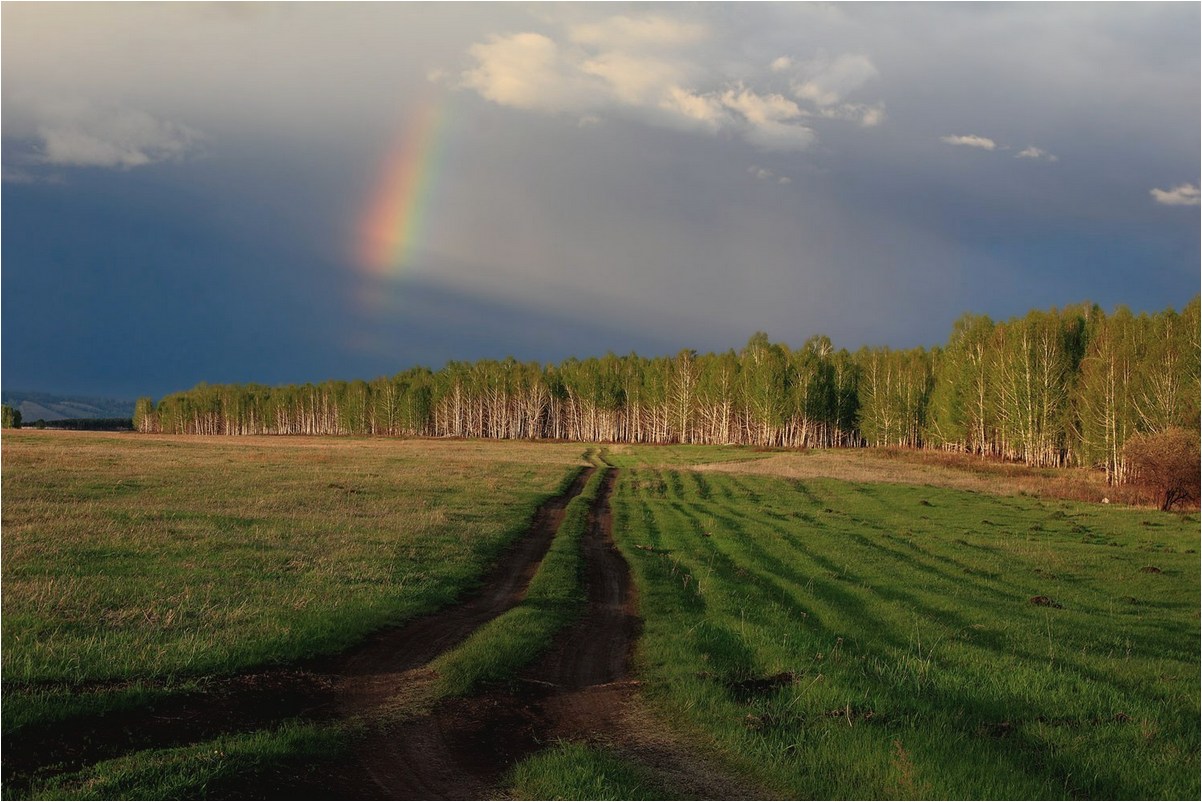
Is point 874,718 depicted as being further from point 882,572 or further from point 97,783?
point 882,572

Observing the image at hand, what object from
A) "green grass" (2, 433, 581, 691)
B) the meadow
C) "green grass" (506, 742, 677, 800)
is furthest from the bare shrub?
"green grass" (506, 742, 677, 800)

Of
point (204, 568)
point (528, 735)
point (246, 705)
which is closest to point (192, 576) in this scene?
point (204, 568)

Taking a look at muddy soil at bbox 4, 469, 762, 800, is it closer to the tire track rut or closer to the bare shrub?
the tire track rut

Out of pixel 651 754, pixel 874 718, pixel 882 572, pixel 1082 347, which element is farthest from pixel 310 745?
pixel 1082 347

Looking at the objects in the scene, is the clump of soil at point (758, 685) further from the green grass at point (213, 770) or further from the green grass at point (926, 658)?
the green grass at point (213, 770)

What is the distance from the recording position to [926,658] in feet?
47.0

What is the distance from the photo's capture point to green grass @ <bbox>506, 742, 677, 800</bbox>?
8.75 meters

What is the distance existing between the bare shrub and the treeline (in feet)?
39.0

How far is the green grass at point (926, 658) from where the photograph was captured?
943cm

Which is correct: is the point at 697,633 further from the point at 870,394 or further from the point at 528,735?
the point at 870,394

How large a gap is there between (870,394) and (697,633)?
123435 millimetres

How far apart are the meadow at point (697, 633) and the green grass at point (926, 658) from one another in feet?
0.20

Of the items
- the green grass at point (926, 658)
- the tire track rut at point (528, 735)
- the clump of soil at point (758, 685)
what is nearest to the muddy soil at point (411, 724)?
the tire track rut at point (528, 735)

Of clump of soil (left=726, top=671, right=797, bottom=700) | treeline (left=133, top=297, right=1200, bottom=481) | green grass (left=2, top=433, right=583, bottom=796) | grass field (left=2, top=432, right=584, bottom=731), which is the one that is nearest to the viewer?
green grass (left=2, top=433, right=583, bottom=796)
